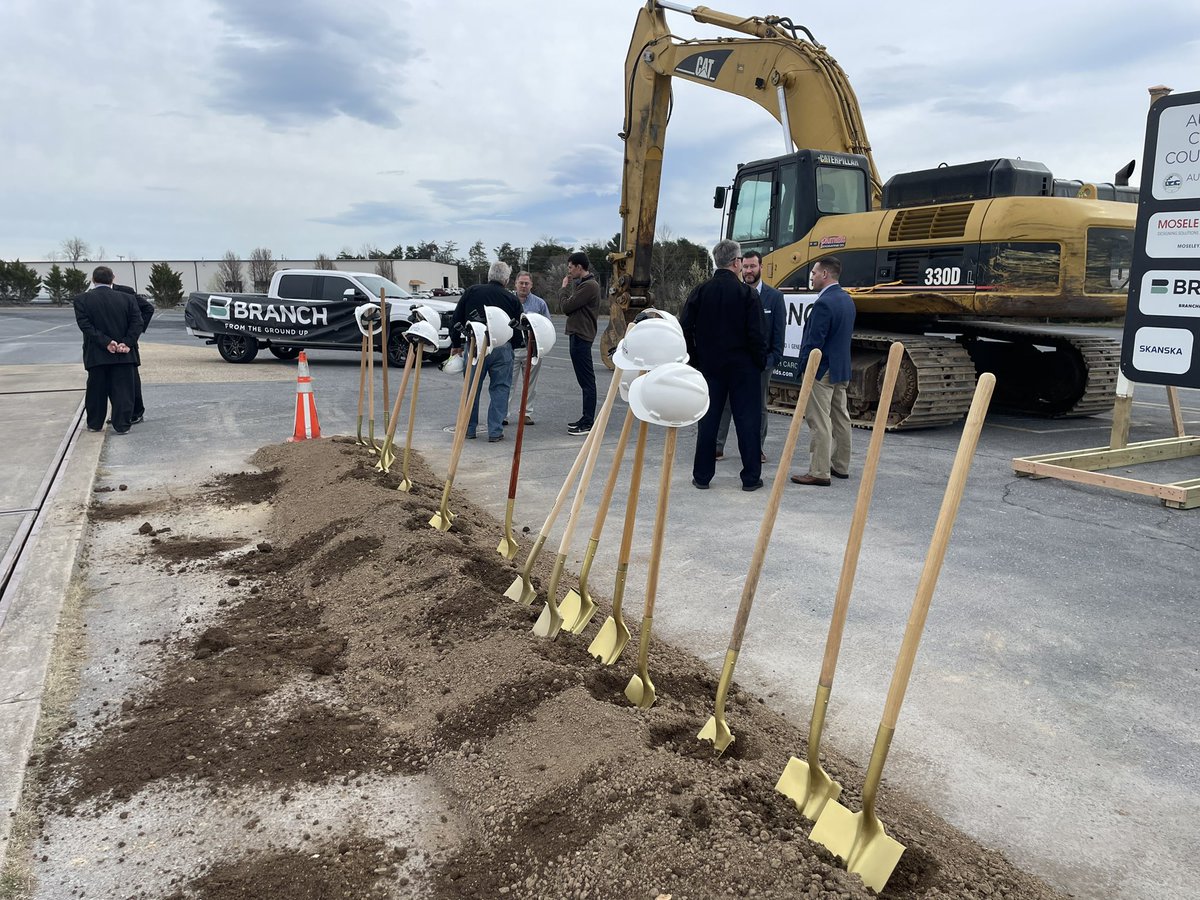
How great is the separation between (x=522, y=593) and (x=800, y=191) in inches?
312

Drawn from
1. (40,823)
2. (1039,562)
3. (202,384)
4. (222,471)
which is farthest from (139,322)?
(1039,562)

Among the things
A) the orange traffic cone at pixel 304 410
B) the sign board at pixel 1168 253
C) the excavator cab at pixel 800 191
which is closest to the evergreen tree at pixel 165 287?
the orange traffic cone at pixel 304 410

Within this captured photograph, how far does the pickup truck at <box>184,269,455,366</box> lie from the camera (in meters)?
17.3

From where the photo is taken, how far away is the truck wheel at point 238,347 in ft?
59.2

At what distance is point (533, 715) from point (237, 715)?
1243 millimetres

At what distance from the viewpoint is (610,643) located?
3646 mm

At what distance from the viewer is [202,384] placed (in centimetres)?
1420

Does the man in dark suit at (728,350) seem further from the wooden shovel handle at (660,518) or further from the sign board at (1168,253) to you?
the wooden shovel handle at (660,518)

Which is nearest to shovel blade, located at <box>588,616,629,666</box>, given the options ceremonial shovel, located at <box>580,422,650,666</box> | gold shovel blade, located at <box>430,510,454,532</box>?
ceremonial shovel, located at <box>580,422,650,666</box>

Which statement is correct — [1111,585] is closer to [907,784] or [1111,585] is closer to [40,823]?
[907,784]

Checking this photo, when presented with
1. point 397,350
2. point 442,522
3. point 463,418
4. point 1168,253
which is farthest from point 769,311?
point 397,350

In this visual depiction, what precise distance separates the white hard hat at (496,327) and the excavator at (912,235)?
5724mm

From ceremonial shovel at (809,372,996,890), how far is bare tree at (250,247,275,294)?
63098mm

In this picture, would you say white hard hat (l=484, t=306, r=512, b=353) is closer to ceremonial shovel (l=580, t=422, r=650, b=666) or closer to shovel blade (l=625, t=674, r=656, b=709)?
ceremonial shovel (l=580, t=422, r=650, b=666)
